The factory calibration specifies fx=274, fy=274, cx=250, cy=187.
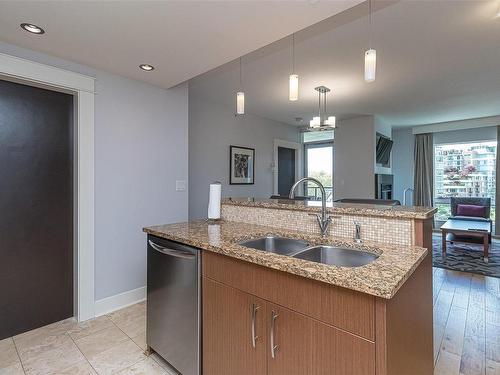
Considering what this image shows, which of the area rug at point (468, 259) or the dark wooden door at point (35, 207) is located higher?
the dark wooden door at point (35, 207)

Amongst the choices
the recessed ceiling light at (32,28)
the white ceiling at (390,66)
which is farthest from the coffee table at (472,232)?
the recessed ceiling light at (32,28)

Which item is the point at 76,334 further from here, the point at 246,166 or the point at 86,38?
the point at 246,166

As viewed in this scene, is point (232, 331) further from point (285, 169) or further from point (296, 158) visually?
point (296, 158)

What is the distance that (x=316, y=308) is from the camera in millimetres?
1079

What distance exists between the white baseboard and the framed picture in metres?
2.37

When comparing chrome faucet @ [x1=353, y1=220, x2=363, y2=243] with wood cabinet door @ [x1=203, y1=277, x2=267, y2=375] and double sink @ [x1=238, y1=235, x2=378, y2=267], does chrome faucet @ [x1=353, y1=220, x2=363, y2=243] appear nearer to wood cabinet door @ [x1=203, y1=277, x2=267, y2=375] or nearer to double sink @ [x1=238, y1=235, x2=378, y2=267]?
double sink @ [x1=238, y1=235, x2=378, y2=267]

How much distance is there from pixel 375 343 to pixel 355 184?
499 centimetres

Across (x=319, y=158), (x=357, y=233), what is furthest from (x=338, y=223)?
(x=319, y=158)

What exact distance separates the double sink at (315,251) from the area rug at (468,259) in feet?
10.8

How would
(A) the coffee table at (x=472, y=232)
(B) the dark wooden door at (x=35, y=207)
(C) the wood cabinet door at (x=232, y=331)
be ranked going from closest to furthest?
(C) the wood cabinet door at (x=232, y=331) < (B) the dark wooden door at (x=35, y=207) < (A) the coffee table at (x=472, y=232)

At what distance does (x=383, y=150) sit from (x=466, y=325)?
4074mm

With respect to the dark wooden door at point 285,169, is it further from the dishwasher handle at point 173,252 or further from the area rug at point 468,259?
the dishwasher handle at point 173,252

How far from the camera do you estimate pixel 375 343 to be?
3.03 ft

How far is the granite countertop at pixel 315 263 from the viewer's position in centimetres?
95
